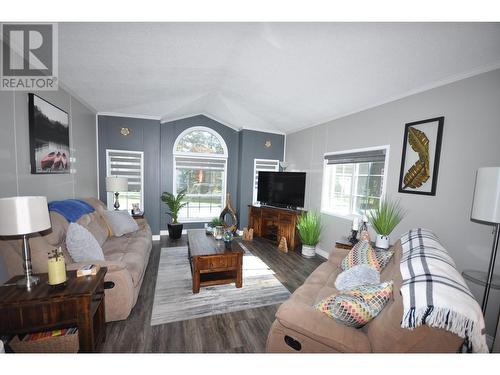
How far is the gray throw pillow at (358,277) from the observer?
1.64 meters

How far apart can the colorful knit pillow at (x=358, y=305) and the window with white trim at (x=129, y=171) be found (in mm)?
4298

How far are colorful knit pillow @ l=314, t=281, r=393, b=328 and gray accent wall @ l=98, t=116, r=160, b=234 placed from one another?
13.6 ft

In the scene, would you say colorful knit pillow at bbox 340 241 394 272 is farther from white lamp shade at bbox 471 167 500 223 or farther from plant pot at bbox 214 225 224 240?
plant pot at bbox 214 225 224 240

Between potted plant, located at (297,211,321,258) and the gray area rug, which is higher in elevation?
potted plant, located at (297,211,321,258)

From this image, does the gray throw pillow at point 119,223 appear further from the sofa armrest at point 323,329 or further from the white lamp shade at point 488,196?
the white lamp shade at point 488,196

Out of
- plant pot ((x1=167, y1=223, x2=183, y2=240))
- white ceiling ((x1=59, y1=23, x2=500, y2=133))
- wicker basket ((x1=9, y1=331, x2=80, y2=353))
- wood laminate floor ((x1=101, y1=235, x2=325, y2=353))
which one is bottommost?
wood laminate floor ((x1=101, y1=235, x2=325, y2=353))

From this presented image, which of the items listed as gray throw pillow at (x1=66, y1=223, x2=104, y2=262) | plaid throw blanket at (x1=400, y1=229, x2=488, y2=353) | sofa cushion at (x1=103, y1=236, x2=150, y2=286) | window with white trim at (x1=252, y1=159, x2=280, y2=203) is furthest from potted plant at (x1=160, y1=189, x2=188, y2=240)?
plaid throw blanket at (x1=400, y1=229, x2=488, y2=353)

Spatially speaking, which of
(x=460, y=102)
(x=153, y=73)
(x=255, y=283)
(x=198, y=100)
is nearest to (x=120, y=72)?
(x=153, y=73)

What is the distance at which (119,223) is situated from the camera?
3135 millimetres

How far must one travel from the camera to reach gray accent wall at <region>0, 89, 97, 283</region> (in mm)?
1777

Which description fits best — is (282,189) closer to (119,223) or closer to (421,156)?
(421,156)

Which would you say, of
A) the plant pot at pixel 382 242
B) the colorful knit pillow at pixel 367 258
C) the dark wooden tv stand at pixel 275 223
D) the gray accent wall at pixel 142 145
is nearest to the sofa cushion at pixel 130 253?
the gray accent wall at pixel 142 145

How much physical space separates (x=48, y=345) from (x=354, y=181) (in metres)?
3.94

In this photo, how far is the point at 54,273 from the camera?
1.41 meters
